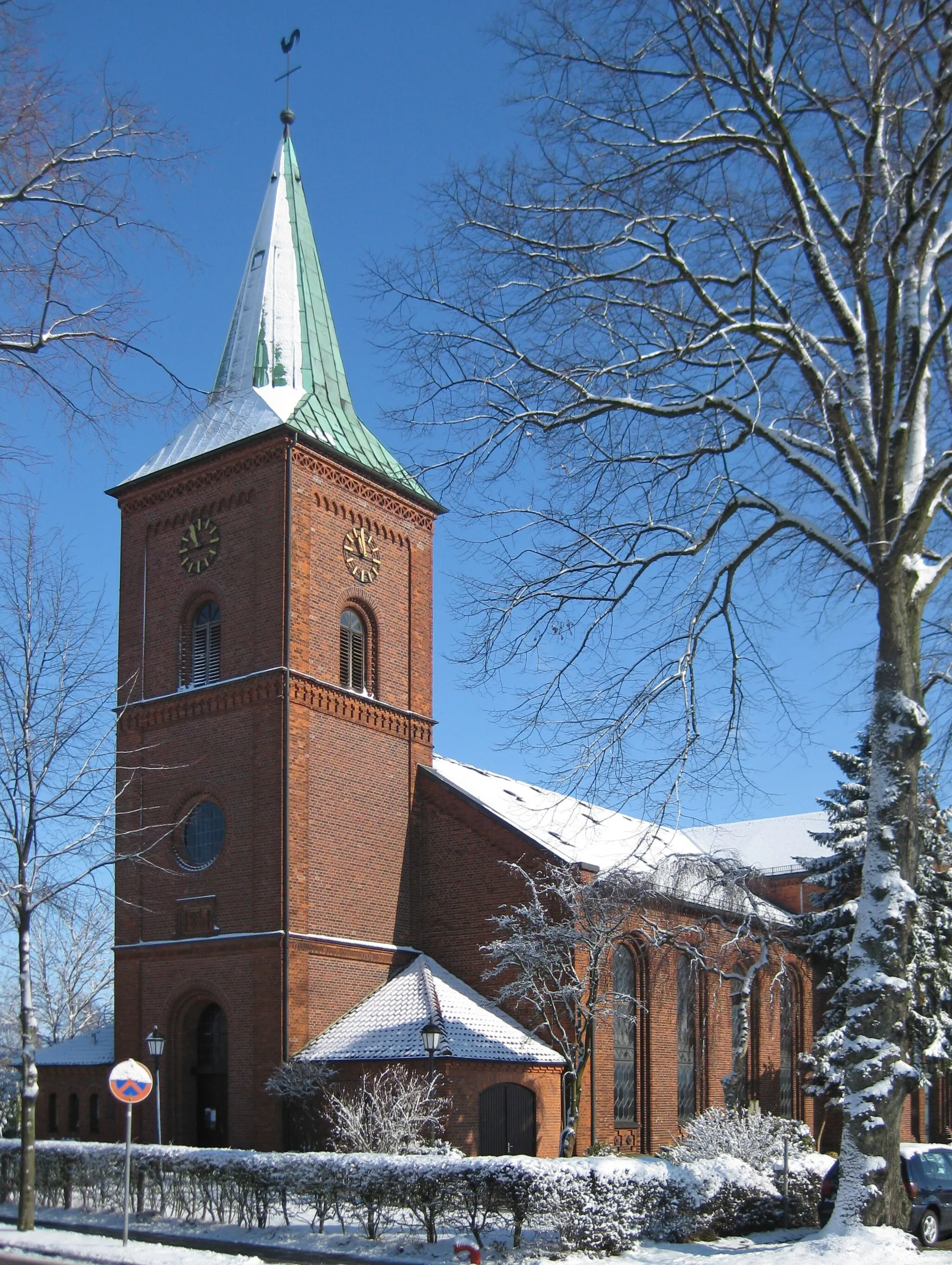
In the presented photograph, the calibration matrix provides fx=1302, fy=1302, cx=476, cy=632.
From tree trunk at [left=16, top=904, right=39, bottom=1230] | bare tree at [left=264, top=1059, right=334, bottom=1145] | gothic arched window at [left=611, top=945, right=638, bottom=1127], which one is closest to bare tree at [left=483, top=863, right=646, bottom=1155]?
gothic arched window at [left=611, top=945, right=638, bottom=1127]

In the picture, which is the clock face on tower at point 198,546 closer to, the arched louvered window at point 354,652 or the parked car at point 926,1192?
the arched louvered window at point 354,652

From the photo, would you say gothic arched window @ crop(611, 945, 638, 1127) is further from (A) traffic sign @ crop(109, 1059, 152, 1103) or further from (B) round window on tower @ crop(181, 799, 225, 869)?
(A) traffic sign @ crop(109, 1059, 152, 1103)

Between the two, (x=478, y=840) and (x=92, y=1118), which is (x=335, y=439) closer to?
(x=478, y=840)

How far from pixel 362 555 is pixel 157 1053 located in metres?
11.7

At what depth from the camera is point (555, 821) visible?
113 ft

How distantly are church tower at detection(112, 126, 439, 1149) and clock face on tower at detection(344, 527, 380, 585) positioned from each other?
0.05 metres

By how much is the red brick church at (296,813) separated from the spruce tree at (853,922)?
3.91m

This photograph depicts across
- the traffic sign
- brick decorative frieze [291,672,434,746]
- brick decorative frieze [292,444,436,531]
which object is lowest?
the traffic sign

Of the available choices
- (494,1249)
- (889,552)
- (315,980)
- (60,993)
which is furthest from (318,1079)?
(60,993)

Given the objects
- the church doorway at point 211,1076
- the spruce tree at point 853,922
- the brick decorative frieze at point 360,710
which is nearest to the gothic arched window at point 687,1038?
the spruce tree at point 853,922

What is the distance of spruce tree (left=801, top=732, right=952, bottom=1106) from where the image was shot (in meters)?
29.5

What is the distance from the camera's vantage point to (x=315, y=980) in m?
26.4

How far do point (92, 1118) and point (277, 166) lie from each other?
23693 mm

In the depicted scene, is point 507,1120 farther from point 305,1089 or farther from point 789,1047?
point 789,1047
